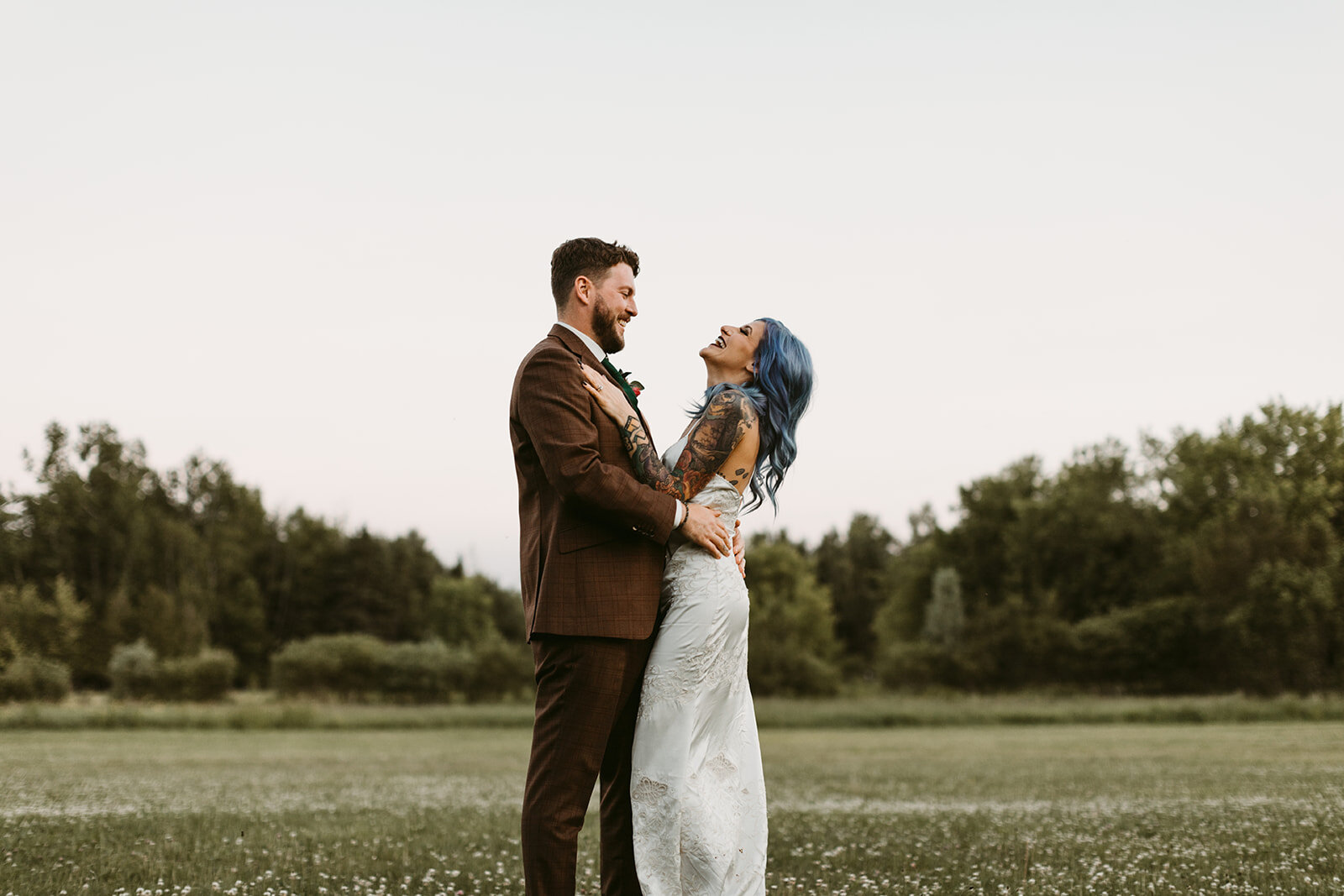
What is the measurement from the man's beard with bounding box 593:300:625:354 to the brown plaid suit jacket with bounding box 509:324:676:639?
0.73 feet

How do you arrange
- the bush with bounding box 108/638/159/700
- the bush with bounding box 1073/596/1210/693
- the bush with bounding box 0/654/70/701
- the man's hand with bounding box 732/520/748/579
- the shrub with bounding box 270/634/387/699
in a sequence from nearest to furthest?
1. the man's hand with bounding box 732/520/748/579
2. the bush with bounding box 0/654/70/701
3. the bush with bounding box 108/638/159/700
4. the shrub with bounding box 270/634/387/699
5. the bush with bounding box 1073/596/1210/693

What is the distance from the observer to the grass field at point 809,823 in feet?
21.5

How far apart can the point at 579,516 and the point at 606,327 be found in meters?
0.98

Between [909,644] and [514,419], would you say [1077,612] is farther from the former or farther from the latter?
[514,419]

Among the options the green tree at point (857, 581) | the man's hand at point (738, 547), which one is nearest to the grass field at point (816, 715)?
the man's hand at point (738, 547)

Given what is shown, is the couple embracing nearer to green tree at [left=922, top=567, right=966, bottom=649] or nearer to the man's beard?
the man's beard

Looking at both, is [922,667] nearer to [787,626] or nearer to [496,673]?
[787,626]

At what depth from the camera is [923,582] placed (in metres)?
73.7

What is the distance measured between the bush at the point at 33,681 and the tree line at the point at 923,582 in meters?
4.36

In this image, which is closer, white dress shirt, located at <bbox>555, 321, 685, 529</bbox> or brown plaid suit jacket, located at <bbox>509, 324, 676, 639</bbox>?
brown plaid suit jacket, located at <bbox>509, 324, 676, 639</bbox>

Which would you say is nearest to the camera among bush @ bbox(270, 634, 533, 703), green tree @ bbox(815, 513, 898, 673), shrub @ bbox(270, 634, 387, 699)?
bush @ bbox(270, 634, 533, 703)

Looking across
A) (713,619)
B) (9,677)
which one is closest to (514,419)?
(713,619)

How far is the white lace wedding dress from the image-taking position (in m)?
4.68

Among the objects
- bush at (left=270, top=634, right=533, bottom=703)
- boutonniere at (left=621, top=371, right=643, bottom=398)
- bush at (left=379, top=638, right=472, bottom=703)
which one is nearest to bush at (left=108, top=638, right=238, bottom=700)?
bush at (left=270, top=634, right=533, bottom=703)
